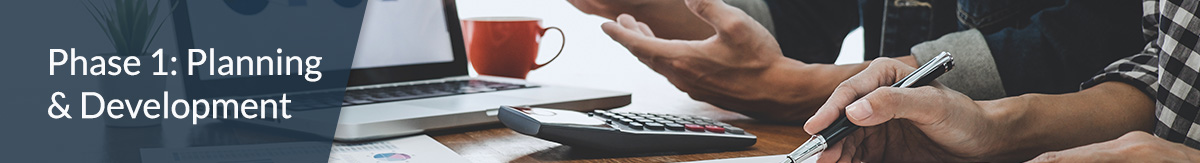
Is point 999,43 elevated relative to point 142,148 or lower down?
elevated

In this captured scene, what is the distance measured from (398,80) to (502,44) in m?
0.17

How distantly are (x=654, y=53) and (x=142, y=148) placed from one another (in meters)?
0.41

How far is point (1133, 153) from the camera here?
0.53 metres

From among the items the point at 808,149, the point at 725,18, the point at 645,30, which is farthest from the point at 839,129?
the point at 645,30

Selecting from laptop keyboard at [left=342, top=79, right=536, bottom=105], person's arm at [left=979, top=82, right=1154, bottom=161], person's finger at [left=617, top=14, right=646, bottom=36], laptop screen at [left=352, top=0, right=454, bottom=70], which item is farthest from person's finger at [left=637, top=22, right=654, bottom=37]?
person's arm at [left=979, top=82, right=1154, bottom=161]

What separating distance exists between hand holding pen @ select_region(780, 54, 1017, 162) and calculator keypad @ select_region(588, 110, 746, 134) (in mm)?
96

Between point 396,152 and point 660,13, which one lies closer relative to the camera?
point 396,152

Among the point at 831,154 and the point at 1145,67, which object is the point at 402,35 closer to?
the point at 831,154

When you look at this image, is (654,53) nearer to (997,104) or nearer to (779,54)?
(779,54)

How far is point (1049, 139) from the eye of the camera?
65cm

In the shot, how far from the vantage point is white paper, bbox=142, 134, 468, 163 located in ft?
1.93

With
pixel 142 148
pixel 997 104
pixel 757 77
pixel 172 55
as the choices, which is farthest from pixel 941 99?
pixel 172 55

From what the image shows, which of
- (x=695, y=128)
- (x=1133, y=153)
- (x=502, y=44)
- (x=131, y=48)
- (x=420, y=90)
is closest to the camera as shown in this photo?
(x=1133, y=153)

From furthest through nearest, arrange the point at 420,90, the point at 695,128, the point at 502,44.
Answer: the point at 502,44, the point at 420,90, the point at 695,128
